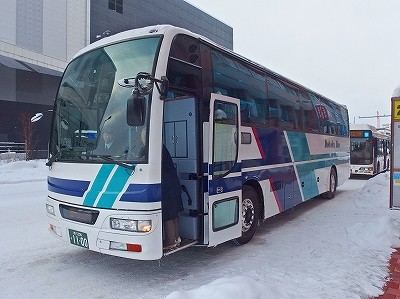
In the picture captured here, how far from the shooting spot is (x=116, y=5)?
101 feet

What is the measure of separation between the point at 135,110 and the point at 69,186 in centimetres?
159

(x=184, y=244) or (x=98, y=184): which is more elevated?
(x=98, y=184)

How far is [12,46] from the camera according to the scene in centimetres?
2306

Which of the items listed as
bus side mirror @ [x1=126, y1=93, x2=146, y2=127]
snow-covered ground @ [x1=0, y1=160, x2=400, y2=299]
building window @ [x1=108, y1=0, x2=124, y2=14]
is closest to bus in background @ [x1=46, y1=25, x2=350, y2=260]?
bus side mirror @ [x1=126, y1=93, x2=146, y2=127]

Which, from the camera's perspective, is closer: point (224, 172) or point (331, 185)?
point (224, 172)

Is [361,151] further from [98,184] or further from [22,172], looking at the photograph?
[98,184]

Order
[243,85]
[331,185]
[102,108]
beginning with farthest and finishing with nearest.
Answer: [331,185]
[243,85]
[102,108]

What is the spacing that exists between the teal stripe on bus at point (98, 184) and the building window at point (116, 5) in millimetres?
29176

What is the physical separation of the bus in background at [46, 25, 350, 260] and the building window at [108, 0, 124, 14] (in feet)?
88.8

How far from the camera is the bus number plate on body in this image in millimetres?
4535

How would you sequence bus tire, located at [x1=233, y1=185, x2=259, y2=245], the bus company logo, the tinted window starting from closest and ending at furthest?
the tinted window < bus tire, located at [x1=233, y1=185, x2=259, y2=245] < the bus company logo

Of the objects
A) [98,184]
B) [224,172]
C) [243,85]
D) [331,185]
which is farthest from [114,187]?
[331,185]

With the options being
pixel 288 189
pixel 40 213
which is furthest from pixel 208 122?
pixel 40 213

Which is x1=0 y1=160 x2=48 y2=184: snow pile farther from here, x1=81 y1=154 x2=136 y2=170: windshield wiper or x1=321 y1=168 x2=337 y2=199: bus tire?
x1=321 y1=168 x2=337 y2=199: bus tire
